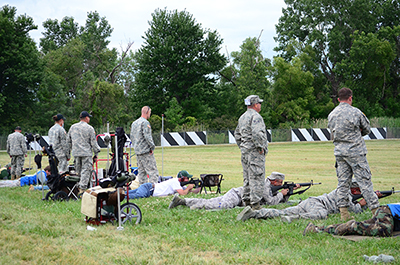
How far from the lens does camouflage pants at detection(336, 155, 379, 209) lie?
6.32 metres

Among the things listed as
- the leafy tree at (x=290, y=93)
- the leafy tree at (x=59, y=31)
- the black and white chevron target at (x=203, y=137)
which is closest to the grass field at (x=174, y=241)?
the black and white chevron target at (x=203, y=137)

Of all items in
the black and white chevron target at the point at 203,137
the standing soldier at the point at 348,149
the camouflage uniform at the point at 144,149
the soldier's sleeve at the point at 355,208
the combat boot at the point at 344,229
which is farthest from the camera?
the black and white chevron target at the point at 203,137

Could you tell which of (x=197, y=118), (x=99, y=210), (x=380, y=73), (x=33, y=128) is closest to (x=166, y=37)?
(x=197, y=118)

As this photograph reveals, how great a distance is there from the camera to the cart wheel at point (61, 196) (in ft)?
30.6

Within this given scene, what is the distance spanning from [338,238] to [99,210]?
12.2 ft

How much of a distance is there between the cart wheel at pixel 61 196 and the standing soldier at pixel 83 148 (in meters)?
0.42

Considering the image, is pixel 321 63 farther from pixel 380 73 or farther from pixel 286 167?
pixel 286 167

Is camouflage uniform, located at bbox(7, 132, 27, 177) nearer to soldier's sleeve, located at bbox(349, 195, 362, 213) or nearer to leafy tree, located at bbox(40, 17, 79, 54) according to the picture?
soldier's sleeve, located at bbox(349, 195, 362, 213)

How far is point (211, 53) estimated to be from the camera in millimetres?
46062

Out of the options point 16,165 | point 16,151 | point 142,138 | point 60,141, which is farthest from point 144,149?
point 16,165

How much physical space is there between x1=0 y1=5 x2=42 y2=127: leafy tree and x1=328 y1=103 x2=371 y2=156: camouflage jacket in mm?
34466

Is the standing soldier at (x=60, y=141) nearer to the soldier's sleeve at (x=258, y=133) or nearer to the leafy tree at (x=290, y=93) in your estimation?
the soldier's sleeve at (x=258, y=133)

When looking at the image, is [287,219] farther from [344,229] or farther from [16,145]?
[16,145]

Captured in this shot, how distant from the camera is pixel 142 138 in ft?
34.5
